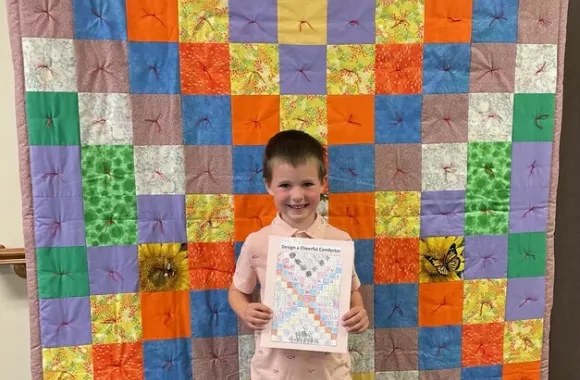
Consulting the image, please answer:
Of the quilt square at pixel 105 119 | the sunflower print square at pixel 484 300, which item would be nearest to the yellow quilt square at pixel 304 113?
the quilt square at pixel 105 119

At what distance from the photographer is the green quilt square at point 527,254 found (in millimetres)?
1634

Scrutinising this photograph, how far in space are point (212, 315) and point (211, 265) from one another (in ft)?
0.50

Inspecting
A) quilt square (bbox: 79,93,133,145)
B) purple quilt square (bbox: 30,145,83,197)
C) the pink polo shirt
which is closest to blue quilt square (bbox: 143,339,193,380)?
the pink polo shirt

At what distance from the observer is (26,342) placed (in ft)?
5.45

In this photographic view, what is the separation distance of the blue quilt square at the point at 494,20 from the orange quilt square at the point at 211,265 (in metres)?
0.98

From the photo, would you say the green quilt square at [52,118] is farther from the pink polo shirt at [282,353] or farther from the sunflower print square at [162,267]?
the pink polo shirt at [282,353]

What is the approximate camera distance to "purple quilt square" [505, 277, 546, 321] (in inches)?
64.9

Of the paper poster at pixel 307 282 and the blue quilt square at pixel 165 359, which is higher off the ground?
the paper poster at pixel 307 282

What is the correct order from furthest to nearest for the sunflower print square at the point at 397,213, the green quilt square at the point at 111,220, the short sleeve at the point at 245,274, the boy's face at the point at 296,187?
the sunflower print square at the point at 397,213 → the green quilt square at the point at 111,220 → the short sleeve at the point at 245,274 → the boy's face at the point at 296,187

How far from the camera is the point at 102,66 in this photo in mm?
1428

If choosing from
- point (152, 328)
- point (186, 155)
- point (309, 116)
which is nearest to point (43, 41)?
point (186, 155)

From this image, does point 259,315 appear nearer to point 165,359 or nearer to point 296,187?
point 296,187

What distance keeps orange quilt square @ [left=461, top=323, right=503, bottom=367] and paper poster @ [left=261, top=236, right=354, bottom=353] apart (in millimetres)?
605

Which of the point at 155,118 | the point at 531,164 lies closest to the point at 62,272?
the point at 155,118
